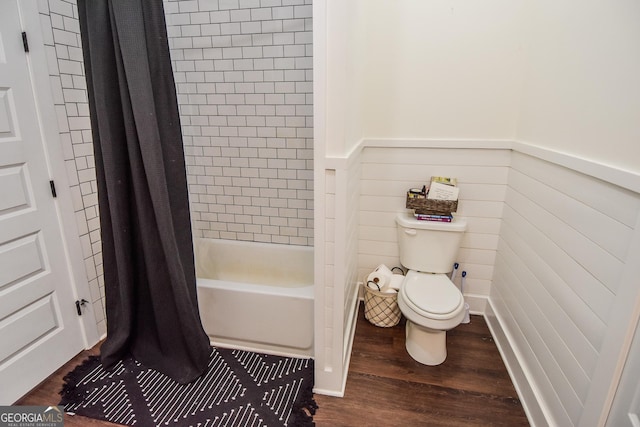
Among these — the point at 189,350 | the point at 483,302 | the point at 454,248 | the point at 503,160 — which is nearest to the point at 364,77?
the point at 503,160

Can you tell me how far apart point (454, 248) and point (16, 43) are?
2.56 meters

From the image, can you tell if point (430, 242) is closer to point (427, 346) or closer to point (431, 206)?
point (431, 206)

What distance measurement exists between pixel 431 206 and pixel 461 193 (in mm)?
260

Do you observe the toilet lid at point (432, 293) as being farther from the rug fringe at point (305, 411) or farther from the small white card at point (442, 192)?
the rug fringe at point (305, 411)

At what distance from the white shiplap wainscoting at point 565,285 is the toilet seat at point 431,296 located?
36 cm

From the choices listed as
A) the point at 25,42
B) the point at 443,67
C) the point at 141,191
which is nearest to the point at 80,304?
the point at 141,191

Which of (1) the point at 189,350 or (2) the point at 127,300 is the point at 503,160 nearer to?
(1) the point at 189,350

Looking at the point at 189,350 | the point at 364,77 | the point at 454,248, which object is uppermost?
the point at 364,77

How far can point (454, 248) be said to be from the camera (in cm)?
221

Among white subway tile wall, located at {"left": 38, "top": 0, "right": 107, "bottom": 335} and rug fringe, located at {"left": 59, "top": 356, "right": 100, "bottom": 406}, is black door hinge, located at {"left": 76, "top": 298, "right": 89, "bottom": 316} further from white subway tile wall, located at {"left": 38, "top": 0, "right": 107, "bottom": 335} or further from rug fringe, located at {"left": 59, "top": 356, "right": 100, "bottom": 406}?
rug fringe, located at {"left": 59, "top": 356, "right": 100, "bottom": 406}

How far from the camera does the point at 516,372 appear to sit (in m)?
1.85

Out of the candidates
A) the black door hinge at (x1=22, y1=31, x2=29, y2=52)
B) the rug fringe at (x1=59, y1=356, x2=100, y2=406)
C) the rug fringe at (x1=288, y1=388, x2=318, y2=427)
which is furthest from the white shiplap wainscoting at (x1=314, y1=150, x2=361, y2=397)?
the black door hinge at (x1=22, y1=31, x2=29, y2=52)

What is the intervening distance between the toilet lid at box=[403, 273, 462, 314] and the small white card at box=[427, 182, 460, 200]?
19.5 inches

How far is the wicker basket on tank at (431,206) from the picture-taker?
2.14m
